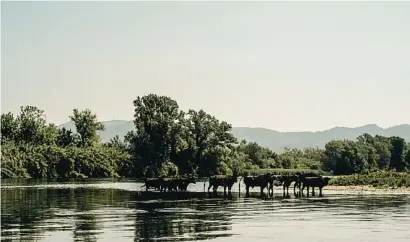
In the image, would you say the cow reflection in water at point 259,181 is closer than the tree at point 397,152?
Yes

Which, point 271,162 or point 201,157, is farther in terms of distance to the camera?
point 271,162

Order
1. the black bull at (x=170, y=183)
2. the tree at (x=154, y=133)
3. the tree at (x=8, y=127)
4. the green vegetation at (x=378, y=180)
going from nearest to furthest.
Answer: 1. the black bull at (x=170, y=183)
2. the green vegetation at (x=378, y=180)
3. the tree at (x=154, y=133)
4. the tree at (x=8, y=127)

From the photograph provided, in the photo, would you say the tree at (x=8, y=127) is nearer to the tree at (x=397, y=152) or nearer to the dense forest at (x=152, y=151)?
the dense forest at (x=152, y=151)

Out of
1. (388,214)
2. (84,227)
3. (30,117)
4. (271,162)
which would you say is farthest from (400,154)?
(84,227)

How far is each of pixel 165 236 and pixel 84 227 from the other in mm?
5301

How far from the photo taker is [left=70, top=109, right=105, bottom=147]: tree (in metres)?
160

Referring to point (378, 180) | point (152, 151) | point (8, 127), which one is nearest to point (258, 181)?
point (378, 180)

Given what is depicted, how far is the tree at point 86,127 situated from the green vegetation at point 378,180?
299 feet

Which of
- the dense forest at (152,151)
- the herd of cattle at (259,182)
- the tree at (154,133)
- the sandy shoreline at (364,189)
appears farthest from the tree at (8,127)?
the sandy shoreline at (364,189)

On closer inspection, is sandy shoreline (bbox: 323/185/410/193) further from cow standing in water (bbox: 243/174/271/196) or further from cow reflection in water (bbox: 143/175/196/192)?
cow reflection in water (bbox: 143/175/196/192)

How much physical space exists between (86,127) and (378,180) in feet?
323

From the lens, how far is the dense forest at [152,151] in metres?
130

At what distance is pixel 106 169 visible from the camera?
141 m

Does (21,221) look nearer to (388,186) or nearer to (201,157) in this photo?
(388,186)
